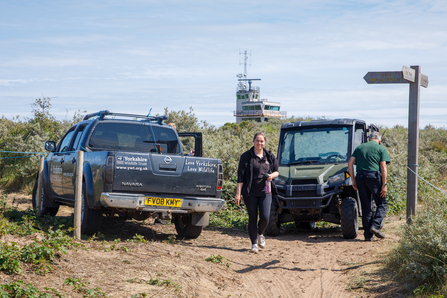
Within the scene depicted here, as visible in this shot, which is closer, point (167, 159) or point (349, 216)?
point (167, 159)

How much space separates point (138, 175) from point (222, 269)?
209cm

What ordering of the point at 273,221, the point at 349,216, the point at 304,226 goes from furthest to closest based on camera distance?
the point at 304,226
the point at 273,221
the point at 349,216

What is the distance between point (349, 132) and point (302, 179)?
5.29ft

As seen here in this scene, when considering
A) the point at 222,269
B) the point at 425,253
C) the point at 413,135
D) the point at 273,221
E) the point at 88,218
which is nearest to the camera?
the point at 425,253

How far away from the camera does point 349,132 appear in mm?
9898

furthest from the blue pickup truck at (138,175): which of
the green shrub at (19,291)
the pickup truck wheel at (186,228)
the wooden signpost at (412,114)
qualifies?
the wooden signpost at (412,114)

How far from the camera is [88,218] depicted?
300 inches

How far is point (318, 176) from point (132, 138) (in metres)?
3.79

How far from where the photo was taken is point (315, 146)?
10164 millimetres

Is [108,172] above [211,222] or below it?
above

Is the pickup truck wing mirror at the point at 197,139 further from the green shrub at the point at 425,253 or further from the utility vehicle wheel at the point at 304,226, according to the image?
the green shrub at the point at 425,253

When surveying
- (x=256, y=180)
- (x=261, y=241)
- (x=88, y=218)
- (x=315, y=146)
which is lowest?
(x=261, y=241)

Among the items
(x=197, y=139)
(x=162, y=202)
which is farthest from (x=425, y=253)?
(x=197, y=139)

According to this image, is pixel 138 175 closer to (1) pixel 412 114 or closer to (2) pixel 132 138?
(2) pixel 132 138
